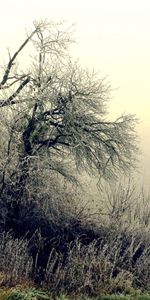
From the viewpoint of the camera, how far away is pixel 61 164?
20047mm

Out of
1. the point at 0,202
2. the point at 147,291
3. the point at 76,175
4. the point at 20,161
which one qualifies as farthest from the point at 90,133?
the point at 147,291

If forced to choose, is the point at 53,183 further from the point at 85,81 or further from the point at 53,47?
the point at 53,47

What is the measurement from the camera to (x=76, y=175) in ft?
67.2

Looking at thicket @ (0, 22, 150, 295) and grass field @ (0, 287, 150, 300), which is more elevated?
thicket @ (0, 22, 150, 295)

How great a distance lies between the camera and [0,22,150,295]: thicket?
17.3 m

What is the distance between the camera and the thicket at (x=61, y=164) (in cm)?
1728

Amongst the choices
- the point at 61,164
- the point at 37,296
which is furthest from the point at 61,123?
the point at 37,296

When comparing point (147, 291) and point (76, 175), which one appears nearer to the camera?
point (147, 291)

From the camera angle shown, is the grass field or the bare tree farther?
the bare tree

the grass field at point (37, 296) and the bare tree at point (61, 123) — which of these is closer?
the grass field at point (37, 296)

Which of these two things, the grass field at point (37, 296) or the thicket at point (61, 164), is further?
the thicket at point (61, 164)

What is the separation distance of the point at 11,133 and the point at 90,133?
→ 12.4ft

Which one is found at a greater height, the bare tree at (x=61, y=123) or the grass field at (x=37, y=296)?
the bare tree at (x=61, y=123)

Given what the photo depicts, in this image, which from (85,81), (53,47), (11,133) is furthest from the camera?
(53,47)
